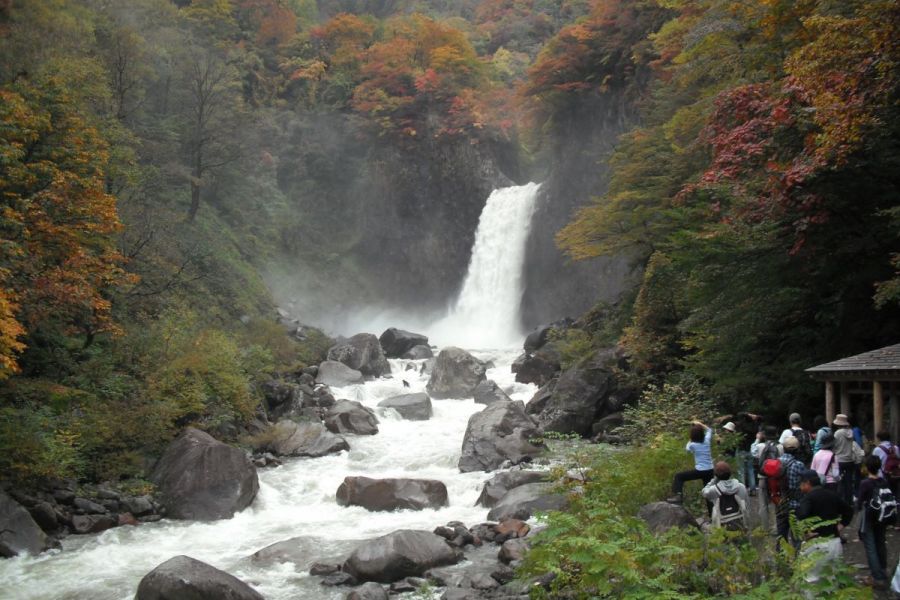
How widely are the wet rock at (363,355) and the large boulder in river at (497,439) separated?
371 inches

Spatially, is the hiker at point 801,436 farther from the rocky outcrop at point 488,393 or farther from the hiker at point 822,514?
the rocky outcrop at point 488,393

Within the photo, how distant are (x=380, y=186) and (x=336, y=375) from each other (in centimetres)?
2012

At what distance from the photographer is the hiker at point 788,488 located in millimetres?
8320

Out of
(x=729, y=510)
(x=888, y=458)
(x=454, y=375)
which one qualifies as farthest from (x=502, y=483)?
(x=454, y=375)

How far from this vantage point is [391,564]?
10.7m

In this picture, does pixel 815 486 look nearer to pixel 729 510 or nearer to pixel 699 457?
pixel 729 510

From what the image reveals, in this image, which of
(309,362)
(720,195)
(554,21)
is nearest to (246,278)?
(309,362)

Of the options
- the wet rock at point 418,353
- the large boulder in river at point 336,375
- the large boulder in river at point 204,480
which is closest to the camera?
the large boulder in river at point 204,480

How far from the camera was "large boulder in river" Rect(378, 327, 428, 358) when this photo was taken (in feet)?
105

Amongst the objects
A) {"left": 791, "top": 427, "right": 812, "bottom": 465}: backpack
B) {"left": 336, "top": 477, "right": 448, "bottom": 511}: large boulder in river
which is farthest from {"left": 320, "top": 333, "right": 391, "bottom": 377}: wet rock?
{"left": 791, "top": 427, "right": 812, "bottom": 465}: backpack

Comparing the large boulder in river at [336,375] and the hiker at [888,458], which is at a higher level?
the large boulder in river at [336,375]

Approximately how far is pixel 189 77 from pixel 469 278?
57.4ft

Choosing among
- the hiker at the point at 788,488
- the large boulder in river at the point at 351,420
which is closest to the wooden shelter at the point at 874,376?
the hiker at the point at 788,488

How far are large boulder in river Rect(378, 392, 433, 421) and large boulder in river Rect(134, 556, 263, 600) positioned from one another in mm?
12787
